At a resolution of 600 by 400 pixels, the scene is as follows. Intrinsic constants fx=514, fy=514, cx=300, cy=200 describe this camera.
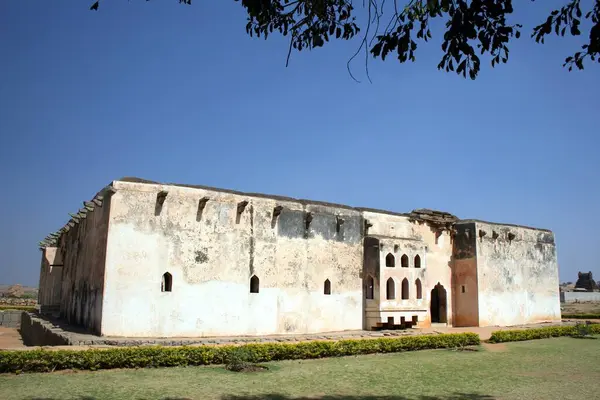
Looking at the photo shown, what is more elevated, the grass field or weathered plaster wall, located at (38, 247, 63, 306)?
weathered plaster wall, located at (38, 247, 63, 306)

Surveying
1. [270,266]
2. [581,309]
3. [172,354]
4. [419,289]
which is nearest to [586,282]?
[581,309]

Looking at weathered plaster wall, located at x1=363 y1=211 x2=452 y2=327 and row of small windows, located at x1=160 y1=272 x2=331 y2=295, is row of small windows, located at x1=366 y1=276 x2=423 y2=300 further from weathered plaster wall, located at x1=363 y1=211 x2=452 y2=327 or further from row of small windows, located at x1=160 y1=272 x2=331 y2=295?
row of small windows, located at x1=160 y1=272 x2=331 y2=295

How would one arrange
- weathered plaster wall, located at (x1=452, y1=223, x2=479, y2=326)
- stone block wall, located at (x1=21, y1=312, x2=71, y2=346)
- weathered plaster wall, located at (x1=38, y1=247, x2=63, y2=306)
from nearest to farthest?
stone block wall, located at (x1=21, y1=312, x2=71, y2=346)
weathered plaster wall, located at (x1=452, y1=223, x2=479, y2=326)
weathered plaster wall, located at (x1=38, y1=247, x2=63, y2=306)

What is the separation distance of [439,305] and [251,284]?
9.44 meters

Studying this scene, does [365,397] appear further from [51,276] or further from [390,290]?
[51,276]

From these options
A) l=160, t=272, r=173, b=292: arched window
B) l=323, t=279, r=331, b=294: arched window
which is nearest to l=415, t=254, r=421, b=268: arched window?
l=323, t=279, r=331, b=294: arched window

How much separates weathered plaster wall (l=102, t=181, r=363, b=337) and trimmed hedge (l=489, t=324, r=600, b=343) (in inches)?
182

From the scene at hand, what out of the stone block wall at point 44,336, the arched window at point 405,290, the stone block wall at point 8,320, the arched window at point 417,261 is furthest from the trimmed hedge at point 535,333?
the stone block wall at point 8,320

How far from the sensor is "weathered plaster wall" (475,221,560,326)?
69.2 feet

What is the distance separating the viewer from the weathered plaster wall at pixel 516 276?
21094 mm

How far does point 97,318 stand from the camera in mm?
13992

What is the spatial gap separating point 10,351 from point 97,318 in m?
4.30

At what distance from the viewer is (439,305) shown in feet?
71.3

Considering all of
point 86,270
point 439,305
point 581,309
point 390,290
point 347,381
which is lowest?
point 347,381
